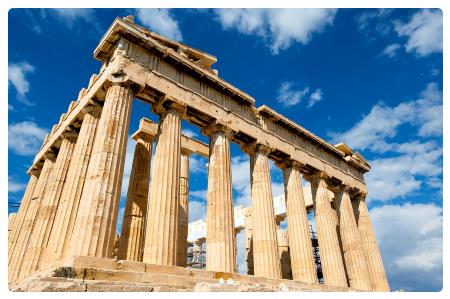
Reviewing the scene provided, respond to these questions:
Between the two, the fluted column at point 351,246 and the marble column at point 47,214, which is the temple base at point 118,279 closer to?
the marble column at point 47,214

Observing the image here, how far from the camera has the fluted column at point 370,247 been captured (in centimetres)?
2819

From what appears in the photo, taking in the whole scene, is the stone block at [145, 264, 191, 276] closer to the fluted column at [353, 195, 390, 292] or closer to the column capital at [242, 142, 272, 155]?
the column capital at [242, 142, 272, 155]

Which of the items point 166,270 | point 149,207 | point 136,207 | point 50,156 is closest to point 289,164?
point 136,207

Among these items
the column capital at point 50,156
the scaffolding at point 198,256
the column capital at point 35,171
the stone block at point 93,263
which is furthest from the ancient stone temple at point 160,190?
the scaffolding at point 198,256

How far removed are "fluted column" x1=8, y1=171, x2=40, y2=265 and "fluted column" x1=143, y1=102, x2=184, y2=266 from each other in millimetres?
9840

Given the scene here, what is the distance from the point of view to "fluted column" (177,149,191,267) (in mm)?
20906

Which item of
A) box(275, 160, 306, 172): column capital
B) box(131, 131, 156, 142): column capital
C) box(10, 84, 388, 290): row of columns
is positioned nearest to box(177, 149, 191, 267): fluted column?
box(10, 84, 388, 290): row of columns

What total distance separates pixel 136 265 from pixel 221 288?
13.2 ft

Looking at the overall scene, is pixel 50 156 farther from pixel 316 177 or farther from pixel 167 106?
pixel 316 177

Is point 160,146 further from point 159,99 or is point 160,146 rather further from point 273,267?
point 273,267

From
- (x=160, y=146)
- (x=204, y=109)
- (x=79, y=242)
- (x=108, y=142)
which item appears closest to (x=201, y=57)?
(x=204, y=109)

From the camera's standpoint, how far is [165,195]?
1609cm

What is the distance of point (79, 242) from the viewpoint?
12.6 meters

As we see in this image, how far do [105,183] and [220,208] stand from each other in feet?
22.0
